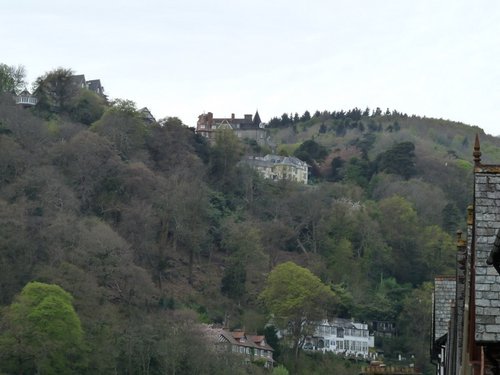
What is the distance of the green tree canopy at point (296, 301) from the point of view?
11544 centimetres

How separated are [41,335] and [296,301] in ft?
108

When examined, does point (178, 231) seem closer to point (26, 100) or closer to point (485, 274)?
point (26, 100)

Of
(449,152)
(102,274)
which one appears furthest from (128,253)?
(449,152)

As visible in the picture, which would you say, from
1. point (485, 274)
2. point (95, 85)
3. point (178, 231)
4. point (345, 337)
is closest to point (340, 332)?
point (345, 337)

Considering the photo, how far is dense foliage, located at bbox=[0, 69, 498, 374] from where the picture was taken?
101188 mm

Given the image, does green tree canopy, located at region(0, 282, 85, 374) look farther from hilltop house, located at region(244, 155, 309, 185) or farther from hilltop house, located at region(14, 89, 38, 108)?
hilltop house, located at region(244, 155, 309, 185)

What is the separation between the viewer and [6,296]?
101 metres

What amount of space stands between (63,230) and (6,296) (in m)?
10.5

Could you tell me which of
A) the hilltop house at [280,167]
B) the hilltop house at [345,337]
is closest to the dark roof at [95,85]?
the hilltop house at [280,167]

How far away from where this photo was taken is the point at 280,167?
17512cm

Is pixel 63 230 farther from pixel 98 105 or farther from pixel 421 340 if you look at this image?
pixel 98 105

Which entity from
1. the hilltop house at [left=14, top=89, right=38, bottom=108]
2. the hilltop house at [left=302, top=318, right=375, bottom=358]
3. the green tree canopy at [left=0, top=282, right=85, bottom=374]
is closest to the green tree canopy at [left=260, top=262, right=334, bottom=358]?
the hilltop house at [left=302, top=318, right=375, bottom=358]

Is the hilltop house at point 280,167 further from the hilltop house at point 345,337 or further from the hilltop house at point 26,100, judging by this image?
the hilltop house at point 345,337

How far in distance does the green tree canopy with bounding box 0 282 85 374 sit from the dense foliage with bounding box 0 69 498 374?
103 cm
